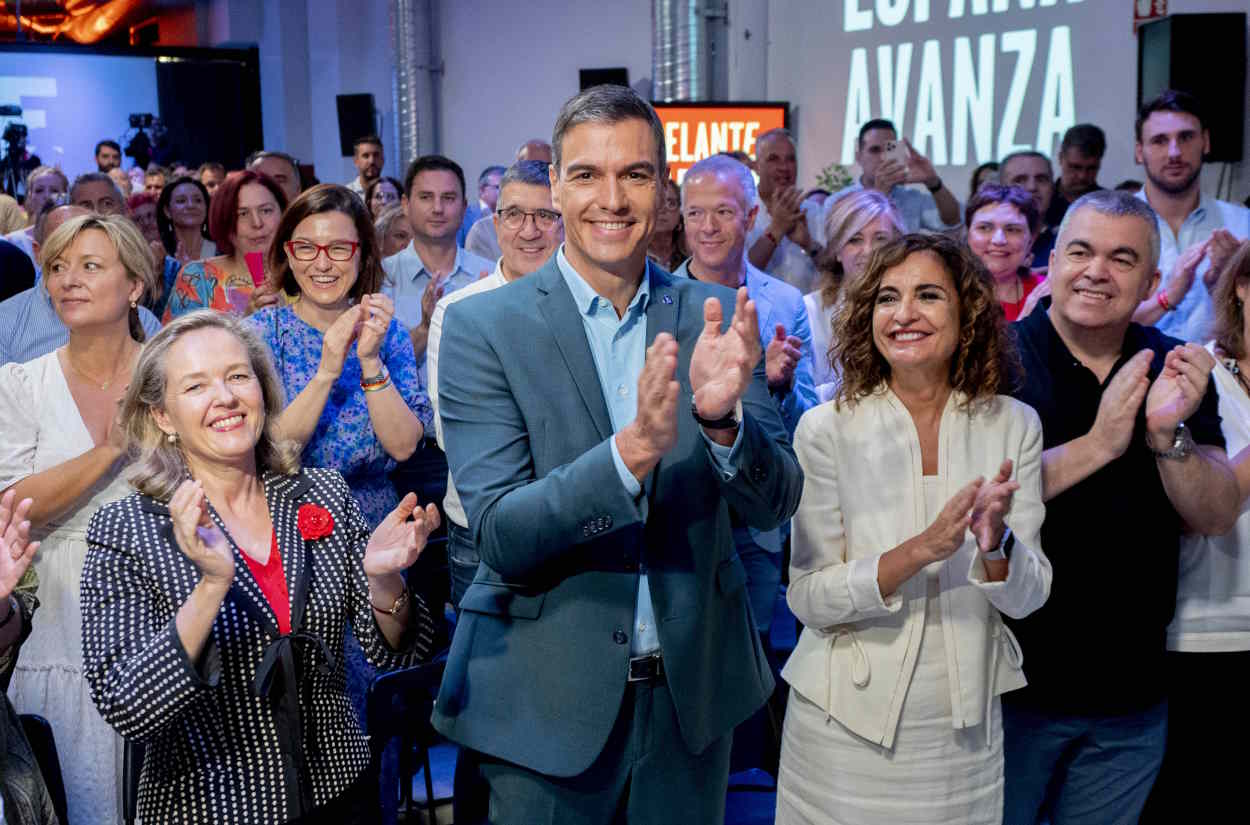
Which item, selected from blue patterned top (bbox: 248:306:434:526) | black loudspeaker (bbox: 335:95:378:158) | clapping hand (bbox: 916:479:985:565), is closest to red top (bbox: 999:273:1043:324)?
blue patterned top (bbox: 248:306:434:526)

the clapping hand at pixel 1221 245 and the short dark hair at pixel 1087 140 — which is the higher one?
the short dark hair at pixel 1087 140

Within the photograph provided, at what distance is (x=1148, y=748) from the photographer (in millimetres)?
2479

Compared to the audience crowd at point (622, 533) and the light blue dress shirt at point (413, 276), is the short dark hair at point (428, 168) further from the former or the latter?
the audience crowd at point (622, 533)

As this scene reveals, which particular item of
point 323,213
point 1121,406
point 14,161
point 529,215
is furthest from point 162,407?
point 14,161

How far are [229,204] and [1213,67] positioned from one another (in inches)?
171

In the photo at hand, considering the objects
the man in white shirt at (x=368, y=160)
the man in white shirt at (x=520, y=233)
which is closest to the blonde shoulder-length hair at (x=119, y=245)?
the man in white shirt at (x=520, y=233)

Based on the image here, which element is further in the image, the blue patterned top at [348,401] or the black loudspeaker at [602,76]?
the black loudspeaker at [602,76]

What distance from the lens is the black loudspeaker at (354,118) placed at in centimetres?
1324

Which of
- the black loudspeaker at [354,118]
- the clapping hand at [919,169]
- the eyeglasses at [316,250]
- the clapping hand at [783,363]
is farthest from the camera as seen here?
the black loudspeaker at [354,118]

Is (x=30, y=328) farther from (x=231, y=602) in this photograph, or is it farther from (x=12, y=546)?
(x=231, y=602)

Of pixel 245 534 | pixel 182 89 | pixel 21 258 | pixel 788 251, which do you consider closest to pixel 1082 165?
pixel 788 251

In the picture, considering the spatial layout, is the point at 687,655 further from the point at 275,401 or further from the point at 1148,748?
the point at 1148,748

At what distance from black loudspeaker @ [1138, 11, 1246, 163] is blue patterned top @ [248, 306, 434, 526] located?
13.5ft

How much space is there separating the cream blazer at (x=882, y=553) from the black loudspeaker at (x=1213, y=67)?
414 cm
